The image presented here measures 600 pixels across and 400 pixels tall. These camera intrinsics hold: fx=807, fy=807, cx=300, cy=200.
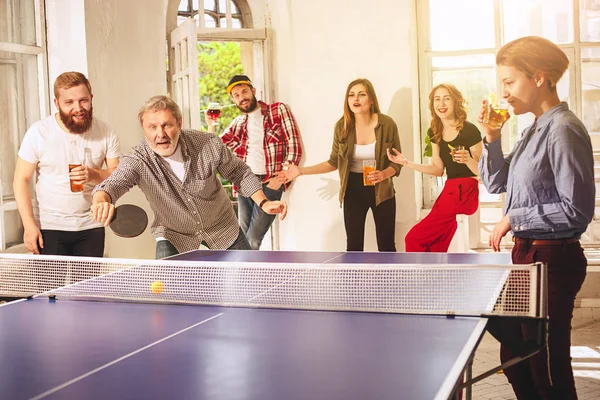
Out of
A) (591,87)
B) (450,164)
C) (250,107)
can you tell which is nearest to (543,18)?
(591,87)

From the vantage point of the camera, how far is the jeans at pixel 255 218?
6.59m

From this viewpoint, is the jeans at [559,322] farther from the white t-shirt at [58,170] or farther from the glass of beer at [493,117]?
the white t-shirt at [58,170]

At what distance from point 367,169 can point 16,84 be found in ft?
8.38

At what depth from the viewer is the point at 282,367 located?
6.14ft

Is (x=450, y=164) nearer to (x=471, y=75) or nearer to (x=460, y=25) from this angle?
(x=471, y=75)

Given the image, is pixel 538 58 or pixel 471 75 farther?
pixel 471 75

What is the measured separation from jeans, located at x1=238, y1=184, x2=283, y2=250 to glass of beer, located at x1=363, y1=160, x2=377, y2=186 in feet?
3.20

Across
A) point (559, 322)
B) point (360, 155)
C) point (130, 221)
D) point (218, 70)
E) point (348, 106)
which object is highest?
point (218, 70)

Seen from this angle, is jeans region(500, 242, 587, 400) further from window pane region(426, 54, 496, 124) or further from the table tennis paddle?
window pane region(426, 54, 496, 124)

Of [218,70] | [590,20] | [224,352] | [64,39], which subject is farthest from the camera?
[218,70]

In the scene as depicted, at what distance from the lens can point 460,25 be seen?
6480mm

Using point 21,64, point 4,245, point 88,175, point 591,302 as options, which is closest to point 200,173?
point 88,175

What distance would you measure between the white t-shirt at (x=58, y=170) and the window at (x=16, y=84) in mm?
702

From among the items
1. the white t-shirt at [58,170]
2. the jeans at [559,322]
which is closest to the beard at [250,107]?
the white t-shirt at [58,170]
